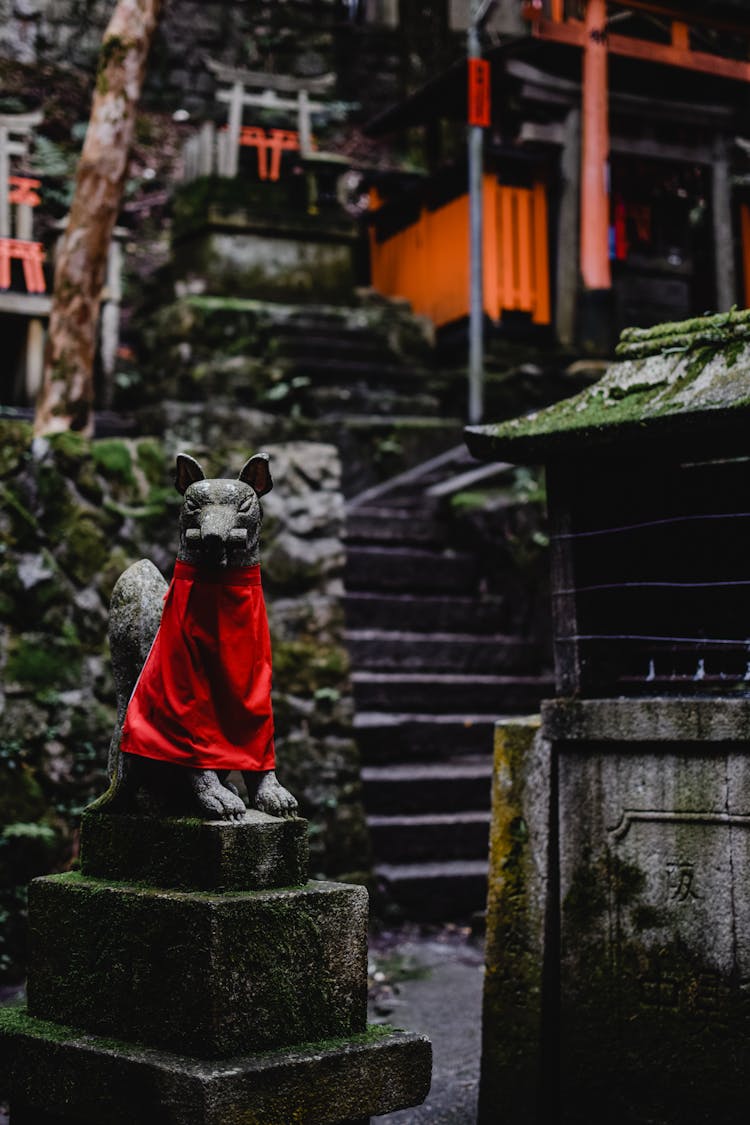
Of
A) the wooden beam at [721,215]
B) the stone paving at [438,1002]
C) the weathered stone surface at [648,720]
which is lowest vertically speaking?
the stone paving at [438,1002]

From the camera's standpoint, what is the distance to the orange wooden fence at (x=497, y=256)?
1745 centimetres

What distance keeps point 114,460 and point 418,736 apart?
3.53m

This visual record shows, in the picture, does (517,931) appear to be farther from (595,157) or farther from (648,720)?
(595,157)

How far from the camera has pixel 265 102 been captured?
17.5 m

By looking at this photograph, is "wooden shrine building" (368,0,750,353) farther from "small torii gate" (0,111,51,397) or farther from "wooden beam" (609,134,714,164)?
"small torii gate" (0,111,51,397)

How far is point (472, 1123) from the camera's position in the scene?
669 centimetres

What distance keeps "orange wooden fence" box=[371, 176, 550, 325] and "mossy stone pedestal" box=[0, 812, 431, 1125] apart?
524 inches

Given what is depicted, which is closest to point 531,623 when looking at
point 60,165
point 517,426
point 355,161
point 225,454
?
point 225,454

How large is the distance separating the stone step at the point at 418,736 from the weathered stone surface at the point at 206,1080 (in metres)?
5.96

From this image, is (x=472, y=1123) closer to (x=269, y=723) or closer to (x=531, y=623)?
(x=269, y=723)

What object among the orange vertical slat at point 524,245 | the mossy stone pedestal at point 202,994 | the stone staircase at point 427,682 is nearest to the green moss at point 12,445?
the stone staircase at point 427,682

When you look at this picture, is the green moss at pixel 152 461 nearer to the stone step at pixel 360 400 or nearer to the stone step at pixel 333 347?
the stone step at pixel 360 400

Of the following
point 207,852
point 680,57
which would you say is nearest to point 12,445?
point 207,852

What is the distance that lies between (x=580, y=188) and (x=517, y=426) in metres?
11.5
